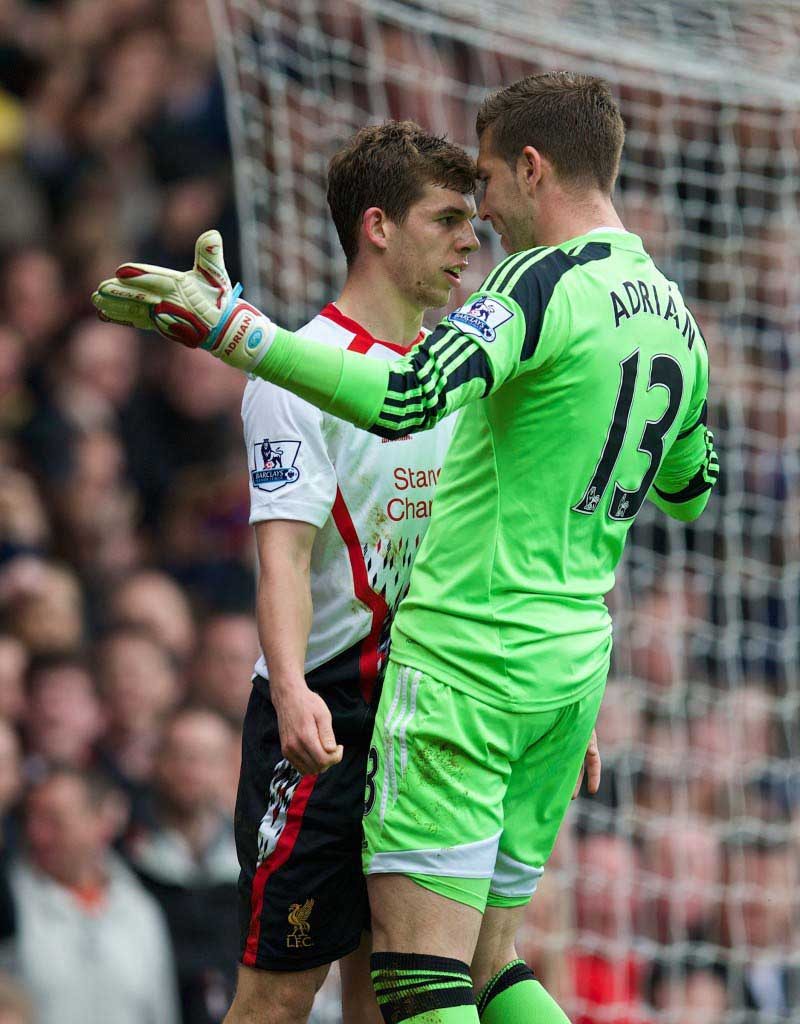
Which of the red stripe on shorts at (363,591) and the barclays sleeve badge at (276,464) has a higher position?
the barclays sleeve badge at (276,464)

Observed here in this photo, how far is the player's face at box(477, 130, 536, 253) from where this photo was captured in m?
2.39

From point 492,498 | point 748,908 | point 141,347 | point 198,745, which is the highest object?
point 492,498

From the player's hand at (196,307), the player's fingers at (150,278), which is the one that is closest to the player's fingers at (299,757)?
the player's hand at (196,307)

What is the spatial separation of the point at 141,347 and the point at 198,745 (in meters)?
1.29

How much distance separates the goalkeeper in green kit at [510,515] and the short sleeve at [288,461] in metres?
0.22

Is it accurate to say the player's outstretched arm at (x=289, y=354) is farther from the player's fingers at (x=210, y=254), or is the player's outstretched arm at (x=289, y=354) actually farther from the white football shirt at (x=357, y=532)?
the white football shirt at (x=357, y=532)

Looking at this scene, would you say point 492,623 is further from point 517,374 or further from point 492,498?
point 517,374

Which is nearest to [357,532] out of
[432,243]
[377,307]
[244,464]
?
[377,307]

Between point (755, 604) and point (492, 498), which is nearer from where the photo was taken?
point (492, 498)

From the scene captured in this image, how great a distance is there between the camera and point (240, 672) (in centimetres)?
467

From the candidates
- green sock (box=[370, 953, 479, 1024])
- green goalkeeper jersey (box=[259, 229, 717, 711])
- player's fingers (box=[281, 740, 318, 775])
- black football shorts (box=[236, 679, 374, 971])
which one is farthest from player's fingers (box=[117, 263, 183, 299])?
green sock (box=[370, 953, 479, 1024])

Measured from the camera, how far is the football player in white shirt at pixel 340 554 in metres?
2.53

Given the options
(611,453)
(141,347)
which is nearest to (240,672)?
(141,347)

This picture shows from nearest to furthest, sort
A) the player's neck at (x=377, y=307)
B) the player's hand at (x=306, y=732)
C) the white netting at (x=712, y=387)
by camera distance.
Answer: the player's hand at (x=306, y=732)
the player's neck at (x=377, y=307)
the white netting at (x=712, y=387)
